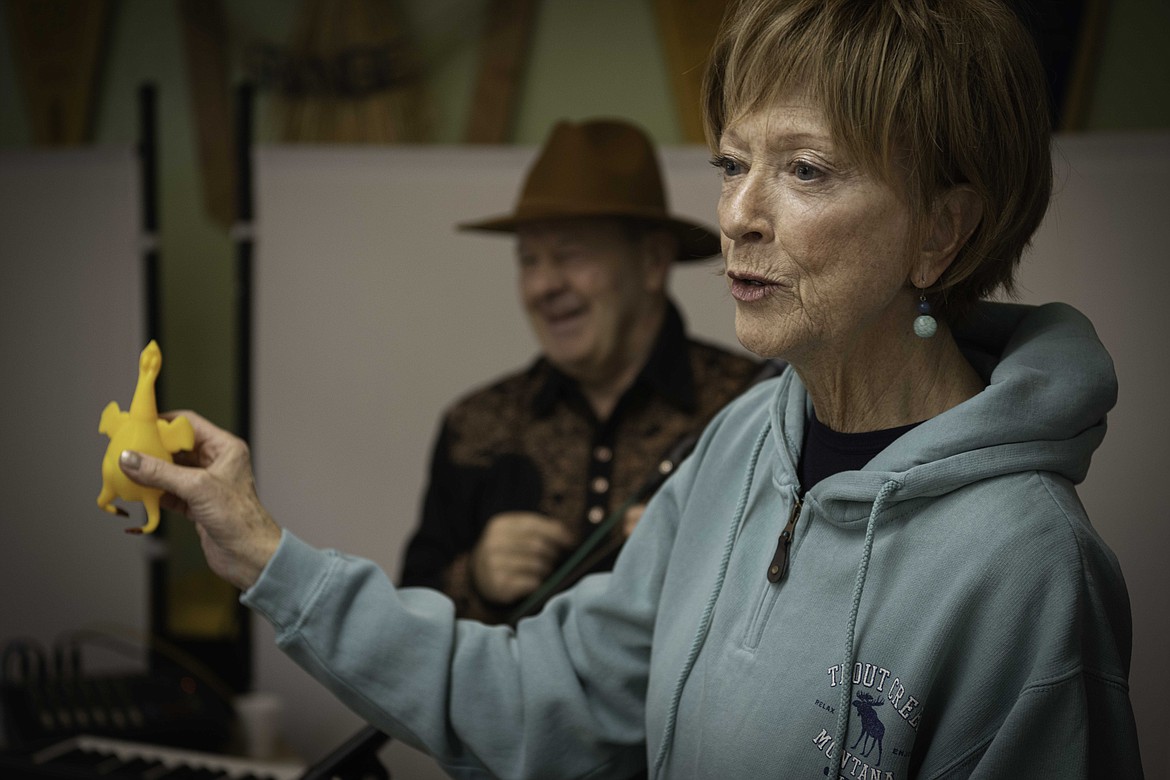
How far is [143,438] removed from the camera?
3.57ft

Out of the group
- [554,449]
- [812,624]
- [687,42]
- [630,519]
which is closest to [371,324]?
[554,449]

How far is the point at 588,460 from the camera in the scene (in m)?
2.21

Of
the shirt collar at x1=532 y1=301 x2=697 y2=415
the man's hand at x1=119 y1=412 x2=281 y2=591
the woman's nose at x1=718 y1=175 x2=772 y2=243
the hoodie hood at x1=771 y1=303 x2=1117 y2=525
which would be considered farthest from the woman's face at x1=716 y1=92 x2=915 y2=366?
the shirt collar at x1=532 y1=301 x2=697 y2=415

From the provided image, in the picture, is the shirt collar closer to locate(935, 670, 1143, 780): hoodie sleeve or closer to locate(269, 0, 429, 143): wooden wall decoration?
locate(269, 0, 429, 143): wooden wall decoration

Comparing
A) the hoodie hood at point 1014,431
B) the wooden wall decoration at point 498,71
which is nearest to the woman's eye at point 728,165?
the hoodie hood at point 1014,431

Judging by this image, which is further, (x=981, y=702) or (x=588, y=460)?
(x=588, y=460)

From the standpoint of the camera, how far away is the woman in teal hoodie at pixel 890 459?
0.84 metres

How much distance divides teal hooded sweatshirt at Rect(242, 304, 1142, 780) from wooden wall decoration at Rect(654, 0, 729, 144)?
5.38 ft

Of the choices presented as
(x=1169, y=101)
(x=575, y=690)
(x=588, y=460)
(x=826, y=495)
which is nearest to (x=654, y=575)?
(x=575, y=690)

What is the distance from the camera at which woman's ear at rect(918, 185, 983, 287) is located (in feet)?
3.05

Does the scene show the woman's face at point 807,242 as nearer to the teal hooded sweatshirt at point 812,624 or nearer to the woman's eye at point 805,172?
the woman's eye at point 805,172

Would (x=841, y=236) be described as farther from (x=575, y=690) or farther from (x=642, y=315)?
(x=642, y=315)

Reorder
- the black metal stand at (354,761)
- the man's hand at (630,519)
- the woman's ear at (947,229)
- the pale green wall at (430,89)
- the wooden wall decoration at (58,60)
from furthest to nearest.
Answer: the wooden wall decoration at (58,60)
the pale green wall at (430,89)
the man's hand at (630,519)
the black metal stand at (354,761)
the woman's ear at (947,229)

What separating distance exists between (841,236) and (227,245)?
266 cm
